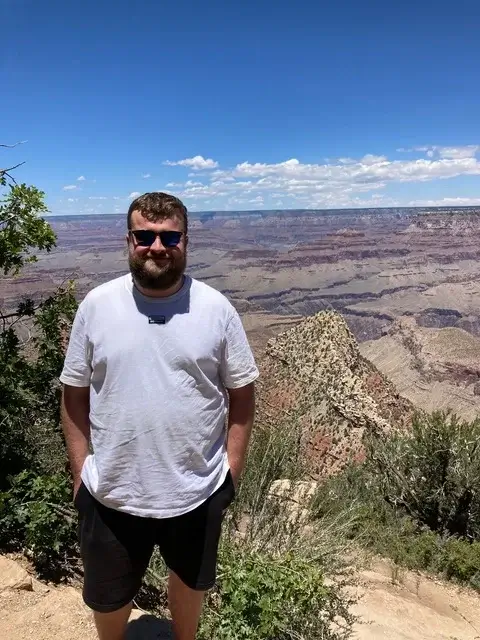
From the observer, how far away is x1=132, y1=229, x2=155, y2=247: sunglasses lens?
2340 millimetres

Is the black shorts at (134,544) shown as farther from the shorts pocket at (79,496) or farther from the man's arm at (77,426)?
the man's arm at (77,426)

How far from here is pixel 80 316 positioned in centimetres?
236

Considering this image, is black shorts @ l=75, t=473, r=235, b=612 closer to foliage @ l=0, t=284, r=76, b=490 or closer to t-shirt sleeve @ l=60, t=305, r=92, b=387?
t-shirt sleeve @ l=60, t=305, r=92, b=387

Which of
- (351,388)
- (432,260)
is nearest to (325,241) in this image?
(432,260)

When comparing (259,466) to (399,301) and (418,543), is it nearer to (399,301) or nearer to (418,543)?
(418,543)

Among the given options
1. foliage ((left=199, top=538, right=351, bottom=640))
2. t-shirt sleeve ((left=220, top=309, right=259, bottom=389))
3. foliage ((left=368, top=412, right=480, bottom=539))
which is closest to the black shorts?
t-shirt sleeve ((left=220, top=309, right=259, bottom=389))

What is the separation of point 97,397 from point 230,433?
0.66 meters

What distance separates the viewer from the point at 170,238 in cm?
235

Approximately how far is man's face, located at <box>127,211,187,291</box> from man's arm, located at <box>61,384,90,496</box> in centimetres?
62

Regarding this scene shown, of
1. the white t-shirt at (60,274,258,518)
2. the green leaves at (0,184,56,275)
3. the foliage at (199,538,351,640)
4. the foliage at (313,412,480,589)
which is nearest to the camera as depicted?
the white t-shirt at (60,274,258,518)

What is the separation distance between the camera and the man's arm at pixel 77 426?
8.15 ft

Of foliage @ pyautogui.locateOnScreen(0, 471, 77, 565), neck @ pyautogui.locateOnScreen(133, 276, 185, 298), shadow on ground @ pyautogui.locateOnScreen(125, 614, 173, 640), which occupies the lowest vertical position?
shadow on ground @ pyautogui.locateOnScreen(125, 614, 173, 640)

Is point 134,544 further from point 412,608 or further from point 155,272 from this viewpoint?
point 412,608

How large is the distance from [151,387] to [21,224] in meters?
3.33
